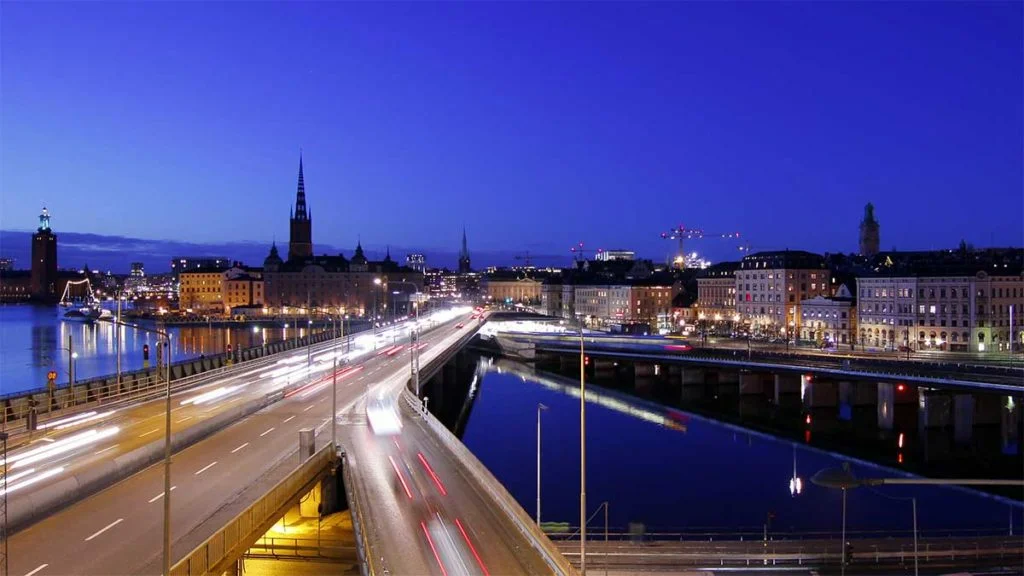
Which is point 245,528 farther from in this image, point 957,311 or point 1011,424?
point 957,311

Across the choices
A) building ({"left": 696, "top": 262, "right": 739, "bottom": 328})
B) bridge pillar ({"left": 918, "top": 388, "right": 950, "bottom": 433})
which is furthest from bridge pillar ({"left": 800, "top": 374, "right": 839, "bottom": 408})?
building ({"left": 696, "top": 262, "right": 739, "bottom": 328})

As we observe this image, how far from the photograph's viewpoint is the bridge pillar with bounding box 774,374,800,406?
7988 centimetres

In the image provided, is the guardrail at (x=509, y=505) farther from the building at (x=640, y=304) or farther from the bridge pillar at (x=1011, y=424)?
the building at (x=640, y=304)

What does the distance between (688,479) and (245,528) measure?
105ft

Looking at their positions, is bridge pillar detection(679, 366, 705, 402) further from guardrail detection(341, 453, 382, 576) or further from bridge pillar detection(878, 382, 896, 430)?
guardrail detection(341, 453, 382, 576)

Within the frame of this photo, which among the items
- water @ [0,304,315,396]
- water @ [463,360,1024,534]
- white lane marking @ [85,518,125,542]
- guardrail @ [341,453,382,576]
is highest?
white lane marking @ [85,518,125,542]

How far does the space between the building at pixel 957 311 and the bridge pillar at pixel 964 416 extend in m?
32.4

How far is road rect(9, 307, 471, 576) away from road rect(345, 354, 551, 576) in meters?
3.70

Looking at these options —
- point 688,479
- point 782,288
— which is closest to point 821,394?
point 688,479

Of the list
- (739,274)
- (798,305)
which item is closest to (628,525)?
(798,305)

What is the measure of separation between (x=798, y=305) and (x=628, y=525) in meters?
95.9

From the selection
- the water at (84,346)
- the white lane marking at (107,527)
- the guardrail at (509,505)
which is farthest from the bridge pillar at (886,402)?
the water at (84,346)

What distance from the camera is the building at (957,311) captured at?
9394 centimetres

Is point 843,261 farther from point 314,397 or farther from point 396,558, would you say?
point 396,558
